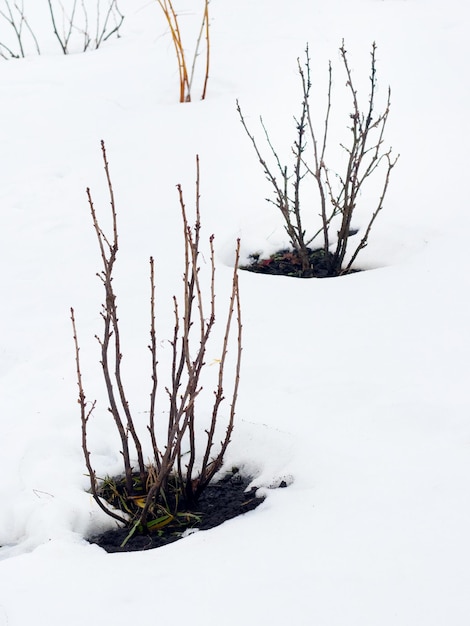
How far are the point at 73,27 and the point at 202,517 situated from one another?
19.8 feet

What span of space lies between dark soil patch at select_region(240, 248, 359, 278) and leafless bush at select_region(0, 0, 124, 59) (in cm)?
359

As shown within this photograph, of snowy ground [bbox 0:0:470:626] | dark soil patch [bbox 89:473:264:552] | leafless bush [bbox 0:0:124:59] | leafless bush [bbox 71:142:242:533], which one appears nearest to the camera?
snowy ground [bbox 0:0:470:626]

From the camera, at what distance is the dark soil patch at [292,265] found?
3.20 meters

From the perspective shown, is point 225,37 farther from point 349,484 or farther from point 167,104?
point 349,484

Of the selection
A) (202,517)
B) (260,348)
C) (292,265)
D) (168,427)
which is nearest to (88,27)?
(292,265)

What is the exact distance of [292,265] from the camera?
330 cm

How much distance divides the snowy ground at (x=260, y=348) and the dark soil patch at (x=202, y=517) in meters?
0.05

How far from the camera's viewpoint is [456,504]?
66.5 inches

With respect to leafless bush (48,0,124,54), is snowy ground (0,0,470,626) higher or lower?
lower

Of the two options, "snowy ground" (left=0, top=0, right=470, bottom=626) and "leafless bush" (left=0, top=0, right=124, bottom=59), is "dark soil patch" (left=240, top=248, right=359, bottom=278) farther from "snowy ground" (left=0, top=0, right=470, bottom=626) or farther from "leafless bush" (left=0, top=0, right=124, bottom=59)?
"leafless bush" (left=0, top=0, right=124, bottom=59)

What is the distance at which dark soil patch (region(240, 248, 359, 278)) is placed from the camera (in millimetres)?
3197

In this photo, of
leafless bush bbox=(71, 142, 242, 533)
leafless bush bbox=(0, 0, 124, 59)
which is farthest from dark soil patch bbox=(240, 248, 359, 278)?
leafless bush bbox=(0, 0, 124, 59)

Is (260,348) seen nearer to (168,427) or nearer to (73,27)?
(168,427)

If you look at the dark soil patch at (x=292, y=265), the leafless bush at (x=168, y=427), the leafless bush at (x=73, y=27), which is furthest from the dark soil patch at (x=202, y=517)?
the leafless bush at (x=73, y=27)
